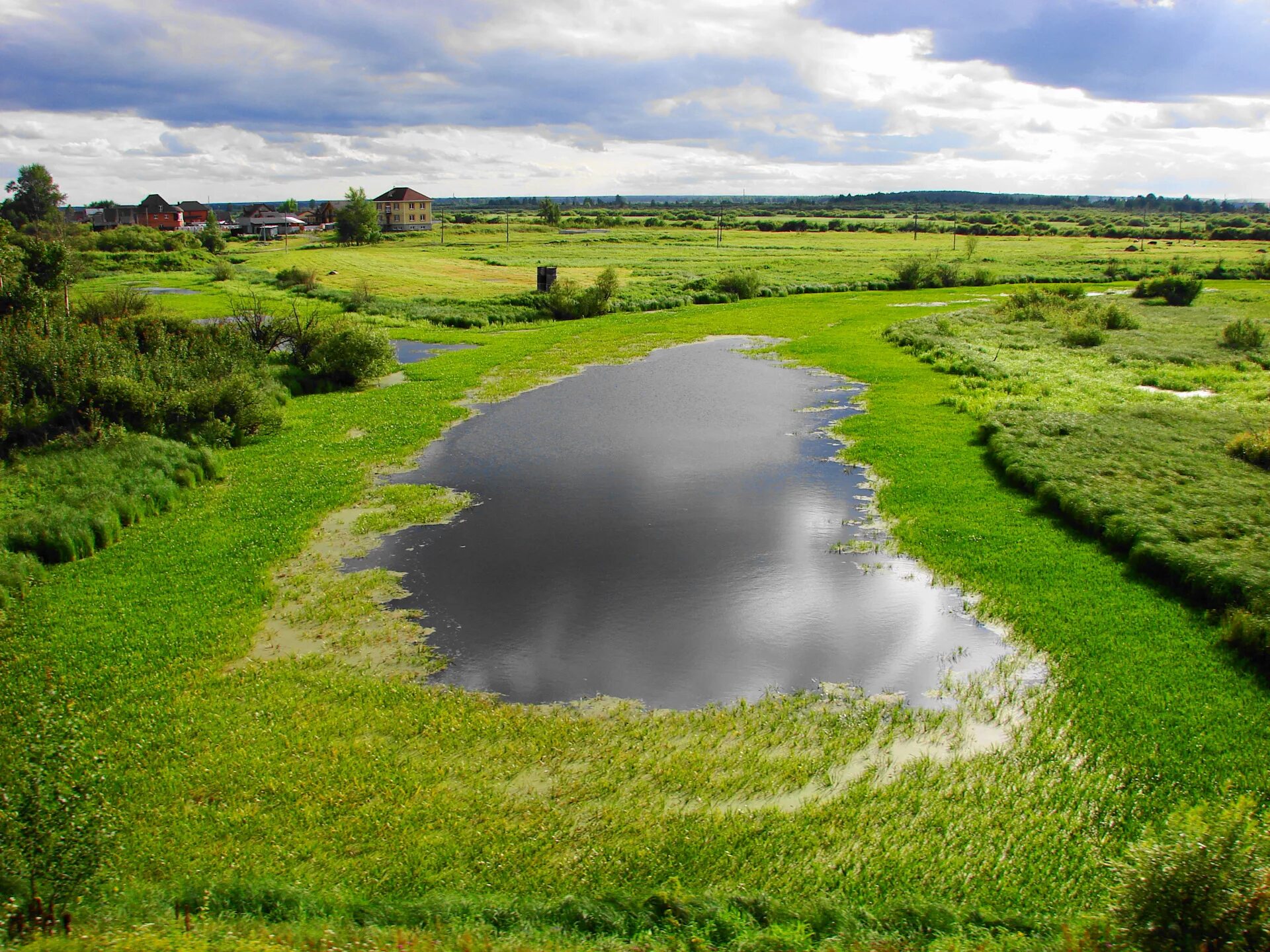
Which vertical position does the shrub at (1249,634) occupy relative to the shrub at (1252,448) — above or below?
below

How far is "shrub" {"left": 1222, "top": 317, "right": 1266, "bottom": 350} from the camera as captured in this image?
130ft

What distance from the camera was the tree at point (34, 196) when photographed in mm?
109312

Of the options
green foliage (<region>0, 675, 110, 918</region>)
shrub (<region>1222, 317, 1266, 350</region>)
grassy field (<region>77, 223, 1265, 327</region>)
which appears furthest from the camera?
grassy field (<region>77, 223, 1265, 327</region>)

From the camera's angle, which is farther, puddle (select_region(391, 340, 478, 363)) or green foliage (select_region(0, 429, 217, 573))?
puddle (select_region(391, 340, 478, 363))

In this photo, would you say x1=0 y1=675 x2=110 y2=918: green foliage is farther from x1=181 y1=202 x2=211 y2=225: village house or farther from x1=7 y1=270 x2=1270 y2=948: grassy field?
x1=181 y1=202 x2=211 y2=225: village house

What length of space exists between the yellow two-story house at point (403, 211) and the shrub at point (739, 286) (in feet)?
320

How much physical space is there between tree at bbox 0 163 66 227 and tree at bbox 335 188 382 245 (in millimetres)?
35849

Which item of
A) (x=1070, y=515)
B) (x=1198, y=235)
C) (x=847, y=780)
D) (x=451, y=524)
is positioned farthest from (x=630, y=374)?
(x=1198, y=235)

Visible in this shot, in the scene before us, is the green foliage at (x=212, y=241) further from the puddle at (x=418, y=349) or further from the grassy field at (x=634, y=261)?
the puddle at (x=418, y=349)

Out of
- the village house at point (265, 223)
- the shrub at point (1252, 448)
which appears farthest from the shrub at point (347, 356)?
the village house at point (265, 223)

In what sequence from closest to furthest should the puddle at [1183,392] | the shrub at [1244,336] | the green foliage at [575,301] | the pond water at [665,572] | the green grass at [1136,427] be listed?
the pond water at [665,572], the green grass at [1136,427], the puddle at [1183,392], the shrub at [1244,336], the green foliage at [575,301]

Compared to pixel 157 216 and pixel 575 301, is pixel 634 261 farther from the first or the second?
pixel 157 216

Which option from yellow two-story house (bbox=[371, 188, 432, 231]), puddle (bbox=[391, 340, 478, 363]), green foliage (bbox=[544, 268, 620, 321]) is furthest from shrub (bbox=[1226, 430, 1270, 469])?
yellow two-story house (bbox=[371, 188, 432, 231])

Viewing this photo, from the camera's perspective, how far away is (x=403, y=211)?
15150cm
